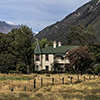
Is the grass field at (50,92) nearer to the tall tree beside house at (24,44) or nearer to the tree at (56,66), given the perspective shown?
the tall tree beside house at (24,44)

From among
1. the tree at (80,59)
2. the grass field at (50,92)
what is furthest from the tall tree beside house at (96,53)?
the grass field at (50,92)

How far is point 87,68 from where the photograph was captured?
49156mm

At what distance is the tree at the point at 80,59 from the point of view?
151 feet

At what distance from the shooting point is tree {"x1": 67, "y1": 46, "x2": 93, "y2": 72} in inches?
1815

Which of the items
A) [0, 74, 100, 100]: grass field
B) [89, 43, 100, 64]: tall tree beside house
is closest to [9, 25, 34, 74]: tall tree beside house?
[89, 43, 100, 64]: tall tree beside house

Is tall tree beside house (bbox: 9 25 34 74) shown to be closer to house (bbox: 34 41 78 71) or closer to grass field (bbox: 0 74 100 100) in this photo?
house (bbox: 34 41 78 71)

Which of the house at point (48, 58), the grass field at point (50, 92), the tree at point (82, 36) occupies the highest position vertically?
the tree at point (82, 36)

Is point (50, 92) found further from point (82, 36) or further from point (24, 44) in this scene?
point (82, 36)

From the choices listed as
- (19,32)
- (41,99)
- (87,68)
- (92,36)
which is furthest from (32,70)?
(92,36)

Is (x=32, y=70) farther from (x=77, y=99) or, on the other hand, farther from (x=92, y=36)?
(x=92, y=36)

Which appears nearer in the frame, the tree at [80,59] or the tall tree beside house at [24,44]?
the tree at [80,59]

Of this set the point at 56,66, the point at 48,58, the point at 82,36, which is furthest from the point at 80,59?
the point at 82,36

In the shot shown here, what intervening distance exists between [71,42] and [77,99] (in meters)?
75.7

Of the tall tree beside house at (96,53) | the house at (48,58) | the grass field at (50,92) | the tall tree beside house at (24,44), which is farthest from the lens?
the house at (48,58)
